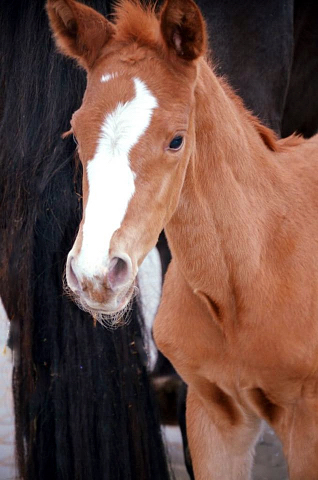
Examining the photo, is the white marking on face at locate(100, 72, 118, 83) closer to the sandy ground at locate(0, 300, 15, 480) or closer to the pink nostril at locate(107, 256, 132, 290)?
the pink nostril at locate(107, 256, 132, 290)

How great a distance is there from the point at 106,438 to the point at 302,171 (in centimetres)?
114

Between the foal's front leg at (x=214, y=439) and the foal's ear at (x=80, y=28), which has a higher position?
the foal's ear at (x=80, y=28)

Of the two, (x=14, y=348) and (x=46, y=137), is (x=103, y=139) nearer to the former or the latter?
(x=46, y=137)

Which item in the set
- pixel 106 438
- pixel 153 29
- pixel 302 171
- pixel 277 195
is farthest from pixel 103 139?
pixel 106 438

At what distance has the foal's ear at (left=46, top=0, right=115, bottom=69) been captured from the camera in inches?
79.3

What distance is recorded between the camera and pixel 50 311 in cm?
263

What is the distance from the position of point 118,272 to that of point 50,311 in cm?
97

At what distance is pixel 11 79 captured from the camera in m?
2.60

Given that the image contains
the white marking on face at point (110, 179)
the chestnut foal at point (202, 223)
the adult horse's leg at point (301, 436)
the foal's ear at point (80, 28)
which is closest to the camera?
the white marking on face at point (110, 179)

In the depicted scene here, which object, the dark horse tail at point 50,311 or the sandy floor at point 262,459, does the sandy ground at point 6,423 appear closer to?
the dark horse tail at point 50,311

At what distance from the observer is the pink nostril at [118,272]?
1.69 meters

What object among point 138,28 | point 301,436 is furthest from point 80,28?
point 301,436

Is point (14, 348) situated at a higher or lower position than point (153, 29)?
lower

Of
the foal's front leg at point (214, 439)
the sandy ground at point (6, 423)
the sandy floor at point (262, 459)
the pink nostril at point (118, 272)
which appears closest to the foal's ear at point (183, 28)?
the pink nostril at point (118, 272)
